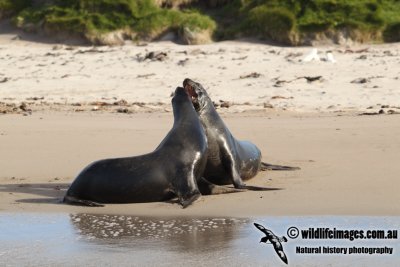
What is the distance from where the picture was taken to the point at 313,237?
5.95 meters

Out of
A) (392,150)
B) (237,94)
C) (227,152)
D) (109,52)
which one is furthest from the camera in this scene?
(109,52)

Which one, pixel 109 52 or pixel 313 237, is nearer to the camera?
pixel 313 237

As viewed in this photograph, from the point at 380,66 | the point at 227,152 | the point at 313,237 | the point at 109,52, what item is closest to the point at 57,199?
the point at 227,152

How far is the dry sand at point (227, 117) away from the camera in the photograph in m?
7.36

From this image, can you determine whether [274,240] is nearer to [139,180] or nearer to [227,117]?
[139,180]

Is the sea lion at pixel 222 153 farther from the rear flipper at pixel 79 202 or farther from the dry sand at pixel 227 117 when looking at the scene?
the rear flipper at pixel 79 202

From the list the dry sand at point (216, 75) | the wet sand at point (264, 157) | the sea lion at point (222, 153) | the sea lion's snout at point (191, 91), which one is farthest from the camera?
the dry sand at point (216, 75)

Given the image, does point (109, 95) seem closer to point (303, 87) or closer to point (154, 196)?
point (303, 87)

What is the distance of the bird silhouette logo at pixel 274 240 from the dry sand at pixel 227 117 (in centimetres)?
59

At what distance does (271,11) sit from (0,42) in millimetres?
4789

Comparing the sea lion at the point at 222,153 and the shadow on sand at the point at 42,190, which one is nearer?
the shadow on sand at the point at 42,190

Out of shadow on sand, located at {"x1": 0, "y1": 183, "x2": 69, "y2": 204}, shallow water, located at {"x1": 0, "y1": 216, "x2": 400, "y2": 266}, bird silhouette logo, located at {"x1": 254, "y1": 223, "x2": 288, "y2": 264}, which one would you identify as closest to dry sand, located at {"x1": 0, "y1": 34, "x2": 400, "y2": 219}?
shadow on sand, located at {"x1": 0, "y1": 183, "x2": 69, "y2": 204}

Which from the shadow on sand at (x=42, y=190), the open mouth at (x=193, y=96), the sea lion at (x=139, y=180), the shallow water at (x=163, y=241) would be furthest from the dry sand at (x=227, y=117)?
the open mouth at (x=193, y=96)

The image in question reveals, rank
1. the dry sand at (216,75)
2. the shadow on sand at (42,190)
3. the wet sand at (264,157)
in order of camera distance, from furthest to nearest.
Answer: the dry sand at (216,75), the shadow on sand at (42,190), the wet sand at (264,157)
